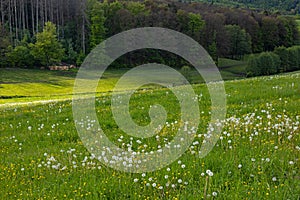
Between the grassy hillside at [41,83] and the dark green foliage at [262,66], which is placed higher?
the dark green foliage at [262,66]

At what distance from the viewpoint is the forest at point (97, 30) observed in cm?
9331

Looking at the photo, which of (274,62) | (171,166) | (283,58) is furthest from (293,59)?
(171,166)

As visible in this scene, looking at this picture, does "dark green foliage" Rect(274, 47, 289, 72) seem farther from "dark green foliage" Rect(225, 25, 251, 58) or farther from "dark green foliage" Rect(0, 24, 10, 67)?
"dark green foliage" Rect(0, 24, 10, 67)

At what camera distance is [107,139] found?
9.45 metres

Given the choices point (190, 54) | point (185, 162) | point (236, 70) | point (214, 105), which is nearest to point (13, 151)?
point (185, 162)

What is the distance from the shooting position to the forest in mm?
93312

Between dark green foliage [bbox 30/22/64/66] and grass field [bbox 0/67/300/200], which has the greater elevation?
dark green foliage [bbox 30/22/64/66]

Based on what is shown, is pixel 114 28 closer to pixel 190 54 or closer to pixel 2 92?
pixel 190 54

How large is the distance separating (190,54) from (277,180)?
273 ft

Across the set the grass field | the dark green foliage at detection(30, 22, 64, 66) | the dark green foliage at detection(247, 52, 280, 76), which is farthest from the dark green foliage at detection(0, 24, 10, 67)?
the grass field

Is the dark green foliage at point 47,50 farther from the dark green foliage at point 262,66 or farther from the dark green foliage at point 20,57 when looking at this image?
the dark green foliage at point 262,66

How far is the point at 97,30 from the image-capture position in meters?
106

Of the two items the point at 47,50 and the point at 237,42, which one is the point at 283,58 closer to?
the point at 237,42

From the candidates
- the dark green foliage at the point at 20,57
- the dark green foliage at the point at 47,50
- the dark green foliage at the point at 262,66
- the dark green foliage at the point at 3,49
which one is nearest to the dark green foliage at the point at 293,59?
the dark green foliage at the point at 262,66
